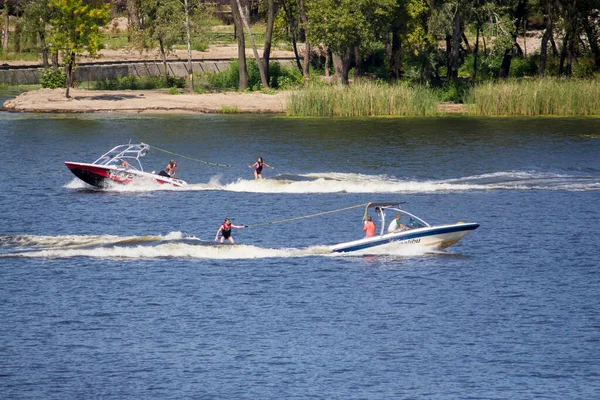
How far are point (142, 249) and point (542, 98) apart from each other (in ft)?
180

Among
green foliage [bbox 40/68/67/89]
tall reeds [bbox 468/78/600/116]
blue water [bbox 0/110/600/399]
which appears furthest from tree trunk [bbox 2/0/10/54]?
tall reeds [bbox 468/78/600/116]

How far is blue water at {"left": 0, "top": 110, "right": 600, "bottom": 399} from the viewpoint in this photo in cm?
3125

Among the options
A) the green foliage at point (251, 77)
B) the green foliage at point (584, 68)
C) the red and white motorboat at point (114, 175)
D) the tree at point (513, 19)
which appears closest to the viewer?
the red and white motorboat at point (114, 175)

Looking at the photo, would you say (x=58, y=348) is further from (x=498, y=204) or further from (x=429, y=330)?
(x=498, y=204)

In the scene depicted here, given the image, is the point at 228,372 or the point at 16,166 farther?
the point at 16,166

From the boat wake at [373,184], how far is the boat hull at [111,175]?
1.08 feet

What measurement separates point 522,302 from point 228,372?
12.6 metres

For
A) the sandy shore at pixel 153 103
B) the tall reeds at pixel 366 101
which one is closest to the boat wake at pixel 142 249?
the tall reeds at pixel 366 101

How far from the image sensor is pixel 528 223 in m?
52.3

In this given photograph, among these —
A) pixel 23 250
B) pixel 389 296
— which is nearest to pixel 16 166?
pixel 23 250

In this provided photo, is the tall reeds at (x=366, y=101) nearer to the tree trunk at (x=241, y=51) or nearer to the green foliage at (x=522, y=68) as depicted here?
the tree trunk at (x=241, y=51)

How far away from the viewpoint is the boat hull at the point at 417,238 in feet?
145

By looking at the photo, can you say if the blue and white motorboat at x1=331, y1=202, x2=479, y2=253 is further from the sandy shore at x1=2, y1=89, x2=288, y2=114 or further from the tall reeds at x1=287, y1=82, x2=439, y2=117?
the sandy shore at x1=2, y1=89, x2=288, y2=114

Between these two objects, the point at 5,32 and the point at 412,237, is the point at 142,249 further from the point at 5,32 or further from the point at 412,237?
the point at 5,32
